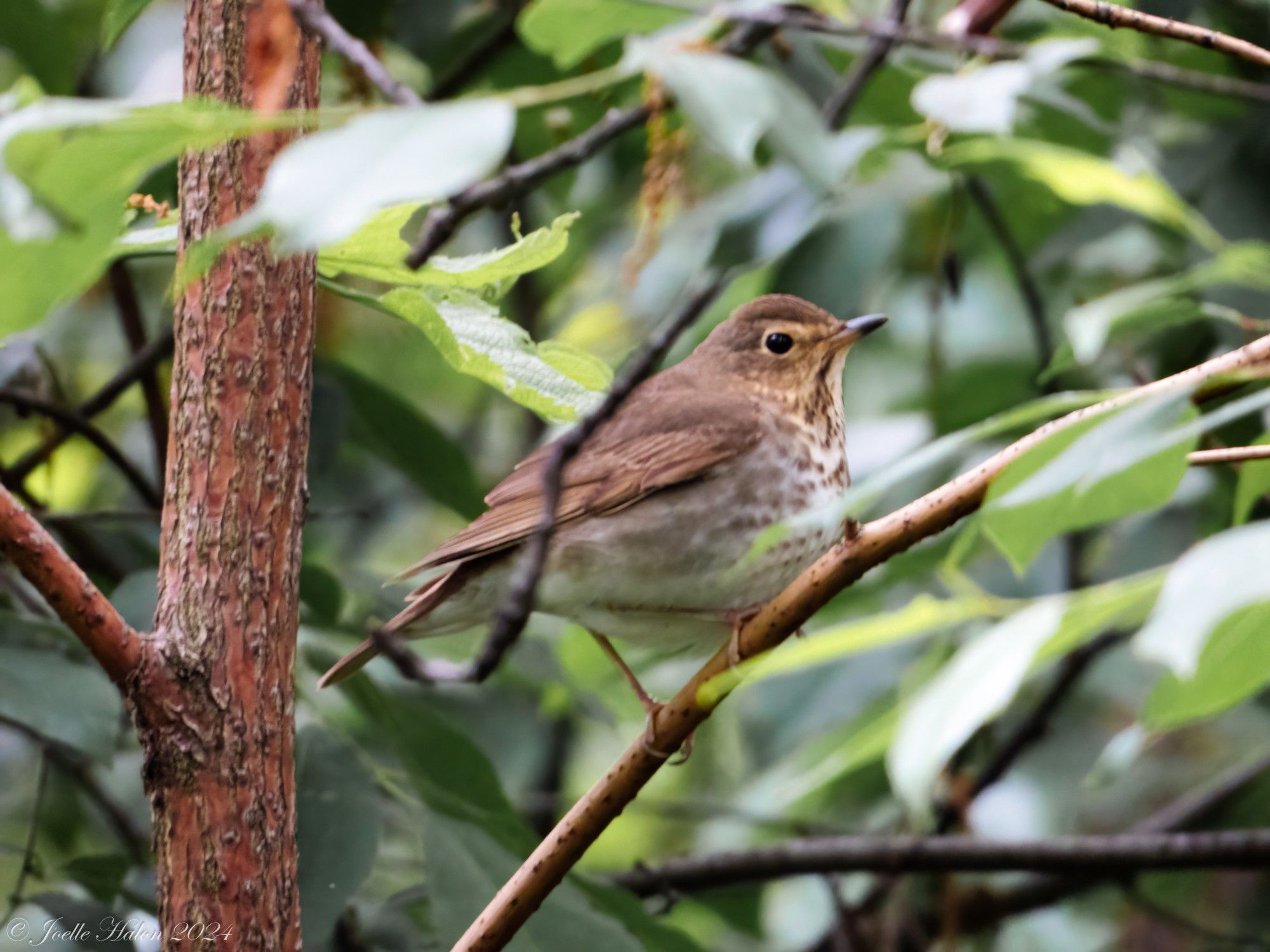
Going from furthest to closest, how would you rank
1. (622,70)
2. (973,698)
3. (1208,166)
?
1. (1208,166)
2. (622,70)
3. (973,698)

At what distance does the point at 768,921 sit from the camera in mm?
4066

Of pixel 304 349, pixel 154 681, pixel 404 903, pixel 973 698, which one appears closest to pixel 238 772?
pixel 154 681

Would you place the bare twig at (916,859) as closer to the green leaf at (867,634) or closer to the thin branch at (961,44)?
the thin branch at (961,44)

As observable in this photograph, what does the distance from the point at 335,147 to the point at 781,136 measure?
0.96 metres

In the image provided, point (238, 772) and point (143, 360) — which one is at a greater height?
point (143, 360)

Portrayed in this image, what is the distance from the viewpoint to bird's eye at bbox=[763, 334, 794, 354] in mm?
3457

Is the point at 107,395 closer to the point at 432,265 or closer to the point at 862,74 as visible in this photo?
the point at 432,265

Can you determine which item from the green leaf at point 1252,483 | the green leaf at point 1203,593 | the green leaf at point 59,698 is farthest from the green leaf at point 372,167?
the green leaf at point 59,698

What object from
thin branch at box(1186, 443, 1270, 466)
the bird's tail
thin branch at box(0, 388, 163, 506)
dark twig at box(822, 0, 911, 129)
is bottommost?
thin branch at box(1186, 443, 1270, 466)

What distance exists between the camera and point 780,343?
346 cm

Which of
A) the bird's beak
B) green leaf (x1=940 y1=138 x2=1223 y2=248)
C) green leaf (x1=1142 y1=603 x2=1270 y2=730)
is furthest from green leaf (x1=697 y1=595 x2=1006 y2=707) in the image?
the bird's beak

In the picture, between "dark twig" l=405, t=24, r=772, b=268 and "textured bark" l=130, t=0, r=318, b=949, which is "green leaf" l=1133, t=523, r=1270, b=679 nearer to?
"textured bark" l=130, t=0, r=318, b=949

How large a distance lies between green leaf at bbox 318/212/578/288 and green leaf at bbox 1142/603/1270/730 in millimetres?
829

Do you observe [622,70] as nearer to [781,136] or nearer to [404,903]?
[781,136]
